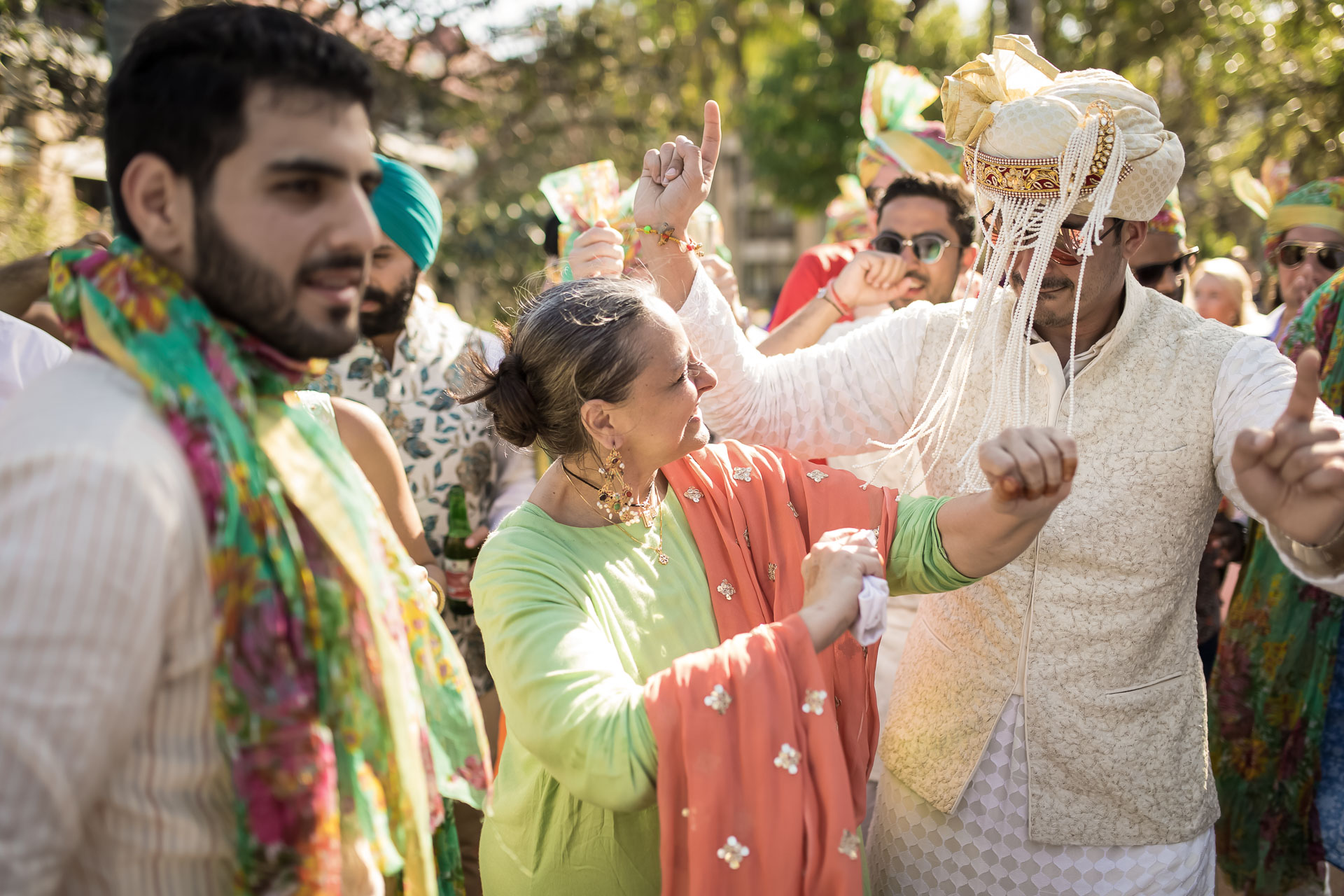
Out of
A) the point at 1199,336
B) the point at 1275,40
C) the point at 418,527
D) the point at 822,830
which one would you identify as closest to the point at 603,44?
the point at 1275,40

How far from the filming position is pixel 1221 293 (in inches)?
203

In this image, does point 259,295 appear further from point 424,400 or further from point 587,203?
point 424,400

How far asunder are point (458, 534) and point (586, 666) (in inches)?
67.8

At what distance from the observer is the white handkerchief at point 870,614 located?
1.69 metres

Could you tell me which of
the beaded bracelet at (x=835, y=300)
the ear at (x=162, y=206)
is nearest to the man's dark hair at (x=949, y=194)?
the beaded bracelet at (x=835, y=300)

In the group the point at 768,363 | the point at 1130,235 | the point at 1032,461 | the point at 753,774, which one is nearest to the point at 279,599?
the point at 753,774

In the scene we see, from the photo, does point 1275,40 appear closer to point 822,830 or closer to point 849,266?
point 849,266

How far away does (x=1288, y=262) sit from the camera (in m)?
4.27

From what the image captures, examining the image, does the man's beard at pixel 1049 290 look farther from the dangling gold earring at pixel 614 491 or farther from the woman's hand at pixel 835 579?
the dangling gold earring at pixel 614 491

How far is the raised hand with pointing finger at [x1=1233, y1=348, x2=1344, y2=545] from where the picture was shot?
161 cm

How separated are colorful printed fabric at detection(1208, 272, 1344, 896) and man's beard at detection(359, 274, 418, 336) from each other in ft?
9.04

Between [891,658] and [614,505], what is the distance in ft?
4.29

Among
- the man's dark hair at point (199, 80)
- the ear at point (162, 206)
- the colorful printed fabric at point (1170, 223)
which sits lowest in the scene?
the colorful printed fabric at point (1170, 223)

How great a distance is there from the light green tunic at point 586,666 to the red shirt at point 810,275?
234 centimetres
